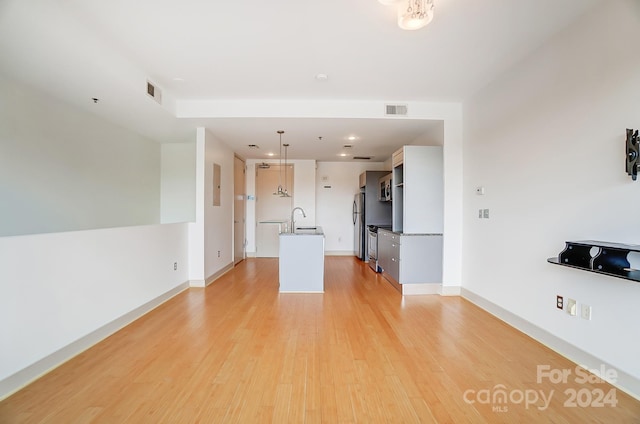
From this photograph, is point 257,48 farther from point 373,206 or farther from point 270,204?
point 270,204

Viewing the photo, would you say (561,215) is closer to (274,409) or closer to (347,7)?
(347,7)

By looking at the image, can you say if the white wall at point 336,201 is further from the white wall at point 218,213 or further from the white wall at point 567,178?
the white wall at point 567,178


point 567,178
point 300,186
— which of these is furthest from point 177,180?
point 567,178

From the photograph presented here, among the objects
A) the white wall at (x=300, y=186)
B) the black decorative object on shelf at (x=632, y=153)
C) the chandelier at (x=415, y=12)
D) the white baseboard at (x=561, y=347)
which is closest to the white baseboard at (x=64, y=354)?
the chandelier at (x=415, y=12)

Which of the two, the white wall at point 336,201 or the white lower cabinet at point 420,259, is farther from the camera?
the white wall at point 336,201

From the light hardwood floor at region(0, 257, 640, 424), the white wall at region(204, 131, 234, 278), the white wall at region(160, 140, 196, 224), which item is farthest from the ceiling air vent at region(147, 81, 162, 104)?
the light hardwood floor at region(0, 257, 640, 424)

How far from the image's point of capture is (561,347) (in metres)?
2.32

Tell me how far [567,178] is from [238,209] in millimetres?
5800

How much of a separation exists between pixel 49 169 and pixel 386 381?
422 centimetres

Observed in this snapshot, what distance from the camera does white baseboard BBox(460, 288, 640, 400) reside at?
1.82 m

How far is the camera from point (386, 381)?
6.39 feet

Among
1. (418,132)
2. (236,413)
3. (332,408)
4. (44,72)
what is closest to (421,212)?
(418,132)

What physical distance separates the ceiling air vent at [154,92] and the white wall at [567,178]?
4136 mm

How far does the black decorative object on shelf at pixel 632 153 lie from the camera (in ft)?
5.85
